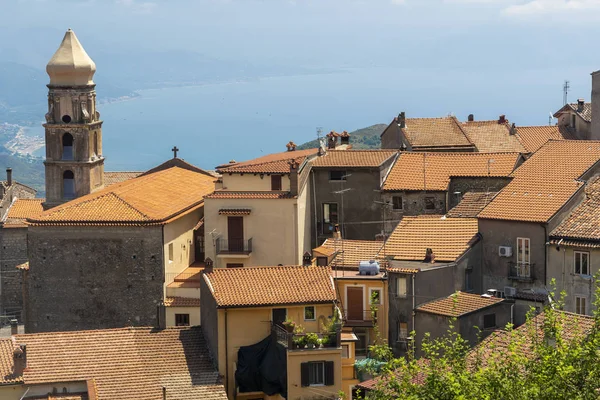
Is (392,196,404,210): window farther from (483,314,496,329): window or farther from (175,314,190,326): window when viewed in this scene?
(483,314,496,329): window

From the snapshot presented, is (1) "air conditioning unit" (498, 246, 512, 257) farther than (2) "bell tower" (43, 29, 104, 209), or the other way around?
(2) "bell tower" (43, 29, 104, 209)

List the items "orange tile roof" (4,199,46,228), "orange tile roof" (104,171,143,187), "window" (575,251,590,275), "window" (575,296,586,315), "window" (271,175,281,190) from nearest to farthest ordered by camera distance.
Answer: "window" (575,296,586,315) → "window" (575,251,590,275) → "window" (271,175,281,190) → "orange tile roof" (104,171,143,187) → "orange tile roof" (4,199,46,228)

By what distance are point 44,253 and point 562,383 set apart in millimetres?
31835

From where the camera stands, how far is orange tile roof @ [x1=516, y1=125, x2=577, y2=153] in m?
74.3

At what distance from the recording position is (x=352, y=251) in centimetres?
5288

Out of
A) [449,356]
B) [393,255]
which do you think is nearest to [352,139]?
[393,255]

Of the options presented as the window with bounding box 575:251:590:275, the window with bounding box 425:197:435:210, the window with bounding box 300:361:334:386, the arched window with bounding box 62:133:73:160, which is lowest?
the window with bounding box 300:361:334:386

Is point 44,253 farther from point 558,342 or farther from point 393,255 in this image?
point 558,342

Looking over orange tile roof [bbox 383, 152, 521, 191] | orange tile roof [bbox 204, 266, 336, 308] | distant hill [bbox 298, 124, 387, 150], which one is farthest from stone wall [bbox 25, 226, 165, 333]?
distant hill [bbox 298, 124, 387, 150]

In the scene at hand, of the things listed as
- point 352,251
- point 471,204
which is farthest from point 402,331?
point 471,204

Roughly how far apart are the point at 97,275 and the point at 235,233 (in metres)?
5.30

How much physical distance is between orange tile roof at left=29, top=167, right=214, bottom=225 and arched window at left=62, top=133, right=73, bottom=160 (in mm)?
9304

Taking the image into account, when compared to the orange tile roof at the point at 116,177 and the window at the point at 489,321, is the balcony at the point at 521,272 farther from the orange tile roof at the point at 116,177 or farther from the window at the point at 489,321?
the orange tile roof at the point at 116,177

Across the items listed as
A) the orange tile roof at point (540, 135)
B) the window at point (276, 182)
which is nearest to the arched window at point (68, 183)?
the window at point (276, 182)
